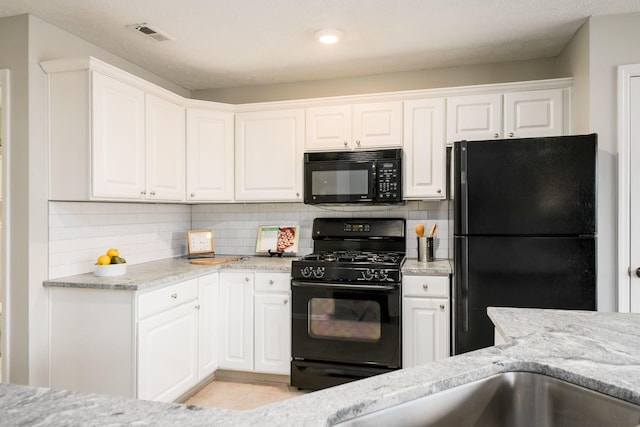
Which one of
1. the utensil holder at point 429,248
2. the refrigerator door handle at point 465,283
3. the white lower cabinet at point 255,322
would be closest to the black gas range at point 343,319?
the white lower cabinet at point 255,322

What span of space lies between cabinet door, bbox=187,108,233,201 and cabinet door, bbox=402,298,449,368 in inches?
67.6

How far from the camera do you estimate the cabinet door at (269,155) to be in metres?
3.41

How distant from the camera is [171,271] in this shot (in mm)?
2865

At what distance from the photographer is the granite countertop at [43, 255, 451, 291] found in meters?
2.41

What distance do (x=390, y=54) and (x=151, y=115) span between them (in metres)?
1.76

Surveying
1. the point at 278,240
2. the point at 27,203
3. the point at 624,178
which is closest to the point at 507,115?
the point at 624,178

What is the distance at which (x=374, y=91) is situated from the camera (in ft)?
11.6

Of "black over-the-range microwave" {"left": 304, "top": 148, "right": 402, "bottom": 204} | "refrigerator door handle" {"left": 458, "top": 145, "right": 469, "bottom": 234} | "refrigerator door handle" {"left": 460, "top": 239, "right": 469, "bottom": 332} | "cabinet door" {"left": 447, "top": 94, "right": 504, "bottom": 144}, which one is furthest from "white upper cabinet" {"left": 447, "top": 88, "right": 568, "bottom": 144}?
"refrigerator door handle" {"left": 460, "top": 239, "right": 469, "bottom": 332}

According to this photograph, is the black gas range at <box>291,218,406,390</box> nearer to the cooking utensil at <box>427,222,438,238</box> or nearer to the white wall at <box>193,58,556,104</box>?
the cooking utensil at <box>427,222,438,238</box>

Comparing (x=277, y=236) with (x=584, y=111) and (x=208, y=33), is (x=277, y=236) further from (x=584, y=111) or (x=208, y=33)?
(x=584, y=111)

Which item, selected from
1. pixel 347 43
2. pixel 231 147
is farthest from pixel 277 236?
pixel 347 43

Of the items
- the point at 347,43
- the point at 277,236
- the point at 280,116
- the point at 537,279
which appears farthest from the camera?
the point at 277,236

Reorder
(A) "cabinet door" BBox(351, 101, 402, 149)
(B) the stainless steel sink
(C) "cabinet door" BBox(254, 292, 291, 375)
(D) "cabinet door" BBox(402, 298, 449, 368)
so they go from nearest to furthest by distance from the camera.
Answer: (B) the stainless steel sink → (D) "cabinet door" BBox(402, 298, 449, 368) → (C) "cabinet door" BBox(254, 292, 291, 375) → (A) "cabinet door" BBox(351, 101, 402, 149)

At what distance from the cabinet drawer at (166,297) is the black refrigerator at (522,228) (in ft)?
5.69
